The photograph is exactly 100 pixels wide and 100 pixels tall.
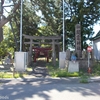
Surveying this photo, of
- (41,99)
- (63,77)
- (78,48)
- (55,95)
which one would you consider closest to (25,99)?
(41,99)

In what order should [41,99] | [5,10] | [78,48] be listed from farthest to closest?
[5,10]
[78,48]
[41,99]

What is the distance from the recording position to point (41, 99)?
613cm

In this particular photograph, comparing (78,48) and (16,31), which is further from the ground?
(16,31)

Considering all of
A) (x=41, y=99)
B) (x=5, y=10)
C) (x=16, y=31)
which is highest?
(x=5, y=10)

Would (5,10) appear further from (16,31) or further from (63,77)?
(63,77)

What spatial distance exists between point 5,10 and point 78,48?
11604mm

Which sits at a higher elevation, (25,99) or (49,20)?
(49,20)

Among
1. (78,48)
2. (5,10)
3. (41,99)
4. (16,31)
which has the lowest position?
(41,99)

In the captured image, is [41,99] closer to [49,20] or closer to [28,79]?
[28,79]

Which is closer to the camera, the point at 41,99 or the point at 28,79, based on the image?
the point at 41,99

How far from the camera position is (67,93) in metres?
7.01

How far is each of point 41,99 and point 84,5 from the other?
19.8 metres

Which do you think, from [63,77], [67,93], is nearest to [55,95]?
[67,93]

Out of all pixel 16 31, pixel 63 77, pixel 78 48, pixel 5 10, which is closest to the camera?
pixel 63 77
